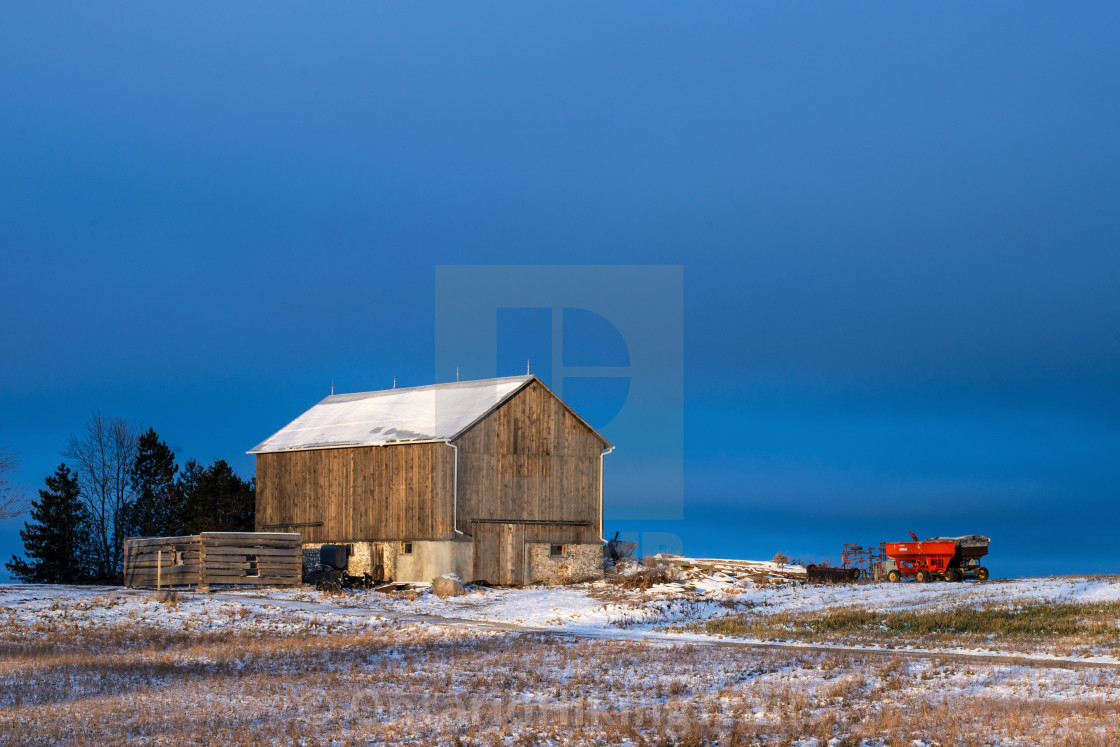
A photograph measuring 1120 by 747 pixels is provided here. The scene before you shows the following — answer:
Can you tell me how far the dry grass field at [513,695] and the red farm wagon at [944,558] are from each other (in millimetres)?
29676

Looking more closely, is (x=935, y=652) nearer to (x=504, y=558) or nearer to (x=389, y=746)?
(x=389, y=746)

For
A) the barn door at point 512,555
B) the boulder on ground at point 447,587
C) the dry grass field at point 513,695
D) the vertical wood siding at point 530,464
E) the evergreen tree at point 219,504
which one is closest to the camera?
the dry grass field at point 513,695

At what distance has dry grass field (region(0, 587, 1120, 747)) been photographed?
54.2 ft

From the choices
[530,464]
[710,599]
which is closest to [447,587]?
[530,464]

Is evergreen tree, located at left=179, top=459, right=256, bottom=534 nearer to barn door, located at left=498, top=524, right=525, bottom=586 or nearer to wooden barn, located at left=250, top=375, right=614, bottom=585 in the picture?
wooden barn, located at left=250, top=375, right=614, bottom=585

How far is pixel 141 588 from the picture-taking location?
49.3 metres

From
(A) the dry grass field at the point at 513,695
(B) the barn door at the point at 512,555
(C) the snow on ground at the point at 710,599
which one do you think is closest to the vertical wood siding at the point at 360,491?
(B) the barn door at the point at 512,555

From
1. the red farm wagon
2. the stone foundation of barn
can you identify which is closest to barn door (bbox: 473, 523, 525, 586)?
the stone foundation of barn

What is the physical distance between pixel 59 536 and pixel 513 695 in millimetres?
62287

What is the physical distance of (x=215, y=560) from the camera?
48312mm

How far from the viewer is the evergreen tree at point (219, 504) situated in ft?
239

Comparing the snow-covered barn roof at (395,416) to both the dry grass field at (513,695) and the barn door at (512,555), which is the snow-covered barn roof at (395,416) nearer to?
the barn door at (512,555)

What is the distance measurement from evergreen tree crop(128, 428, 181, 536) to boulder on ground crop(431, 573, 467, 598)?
109ft

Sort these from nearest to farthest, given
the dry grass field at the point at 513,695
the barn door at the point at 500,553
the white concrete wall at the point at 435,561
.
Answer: the dry grass field at the point at 513,695, the white concrete wall at the point at 435,561, the barn door at the point at 500,553
